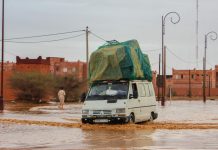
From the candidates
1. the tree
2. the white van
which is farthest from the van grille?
the tree

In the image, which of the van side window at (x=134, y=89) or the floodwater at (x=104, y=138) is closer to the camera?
the floodwater at (x=104, y=138)

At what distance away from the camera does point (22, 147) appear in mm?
16016

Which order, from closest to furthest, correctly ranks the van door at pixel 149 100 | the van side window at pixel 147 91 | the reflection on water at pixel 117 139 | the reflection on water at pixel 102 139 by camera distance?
the reflection on water at pixel 102 139
the reflection on water at pixel 117 139
the van door at pixel 149 100
the van side window at pixel 147 91

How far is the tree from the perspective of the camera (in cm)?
6372

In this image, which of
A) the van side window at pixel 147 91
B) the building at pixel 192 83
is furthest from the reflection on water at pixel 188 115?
the building at pixel 192 83

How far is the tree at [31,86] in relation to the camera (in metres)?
63.7

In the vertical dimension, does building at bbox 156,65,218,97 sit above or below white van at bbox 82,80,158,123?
above

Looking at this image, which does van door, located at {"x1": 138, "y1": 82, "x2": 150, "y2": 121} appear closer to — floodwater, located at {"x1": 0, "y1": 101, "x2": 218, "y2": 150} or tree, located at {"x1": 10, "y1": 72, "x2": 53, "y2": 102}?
floodwater, located at {"x1": 0, "y1": 101, "x2": 218, "y2": 150}

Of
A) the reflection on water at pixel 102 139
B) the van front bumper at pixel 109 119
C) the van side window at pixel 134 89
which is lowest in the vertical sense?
the reflection on water at pixel 102 139

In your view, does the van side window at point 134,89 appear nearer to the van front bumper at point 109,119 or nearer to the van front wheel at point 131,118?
the van front wheel at point 131,118

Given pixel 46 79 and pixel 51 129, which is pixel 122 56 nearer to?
pixel 51 129

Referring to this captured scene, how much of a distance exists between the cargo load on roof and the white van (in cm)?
33

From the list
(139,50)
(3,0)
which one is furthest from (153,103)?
(3,0)

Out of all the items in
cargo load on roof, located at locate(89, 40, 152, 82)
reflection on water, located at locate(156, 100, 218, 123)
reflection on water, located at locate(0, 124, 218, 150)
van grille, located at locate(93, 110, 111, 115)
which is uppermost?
cargo load on roof, located at locate(89, 40, 152, 82)
